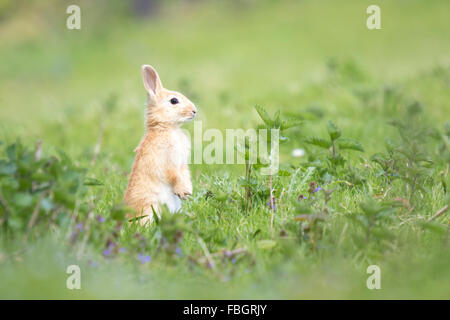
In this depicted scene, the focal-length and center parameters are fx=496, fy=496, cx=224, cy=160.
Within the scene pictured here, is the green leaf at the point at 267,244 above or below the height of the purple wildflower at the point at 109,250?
above

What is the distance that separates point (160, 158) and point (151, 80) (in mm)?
758

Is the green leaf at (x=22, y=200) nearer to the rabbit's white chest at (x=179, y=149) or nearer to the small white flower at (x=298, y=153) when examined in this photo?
the rabbit's white chest at (x=179, y=149)

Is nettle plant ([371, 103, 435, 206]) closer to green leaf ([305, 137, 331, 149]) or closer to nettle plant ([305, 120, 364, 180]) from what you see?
nettle plant ([305, 120, 364, 180])

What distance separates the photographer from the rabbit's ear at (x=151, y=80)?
4152mm

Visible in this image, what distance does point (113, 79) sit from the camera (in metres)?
16.4

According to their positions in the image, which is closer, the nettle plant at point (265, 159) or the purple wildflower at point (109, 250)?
the purple wildflower at point (109, 250)

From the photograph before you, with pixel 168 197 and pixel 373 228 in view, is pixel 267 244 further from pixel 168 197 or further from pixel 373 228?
pixel 168 197

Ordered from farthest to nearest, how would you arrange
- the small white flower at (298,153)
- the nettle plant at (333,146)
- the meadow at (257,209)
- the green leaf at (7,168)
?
1. the small white flower at (298,153)
2. the nettle plant at (333,146)
3. the green leaf at (7,168)
4. the meadow at (257,209)

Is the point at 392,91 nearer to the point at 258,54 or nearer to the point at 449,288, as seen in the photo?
the point at 449,288

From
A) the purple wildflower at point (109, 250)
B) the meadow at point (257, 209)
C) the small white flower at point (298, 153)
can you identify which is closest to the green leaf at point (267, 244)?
the meadow at point (257, 209)

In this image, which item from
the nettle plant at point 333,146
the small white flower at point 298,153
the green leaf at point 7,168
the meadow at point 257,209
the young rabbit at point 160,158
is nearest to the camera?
the meadow at point 257,209

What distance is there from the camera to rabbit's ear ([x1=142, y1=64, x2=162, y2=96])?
4.15 meters
